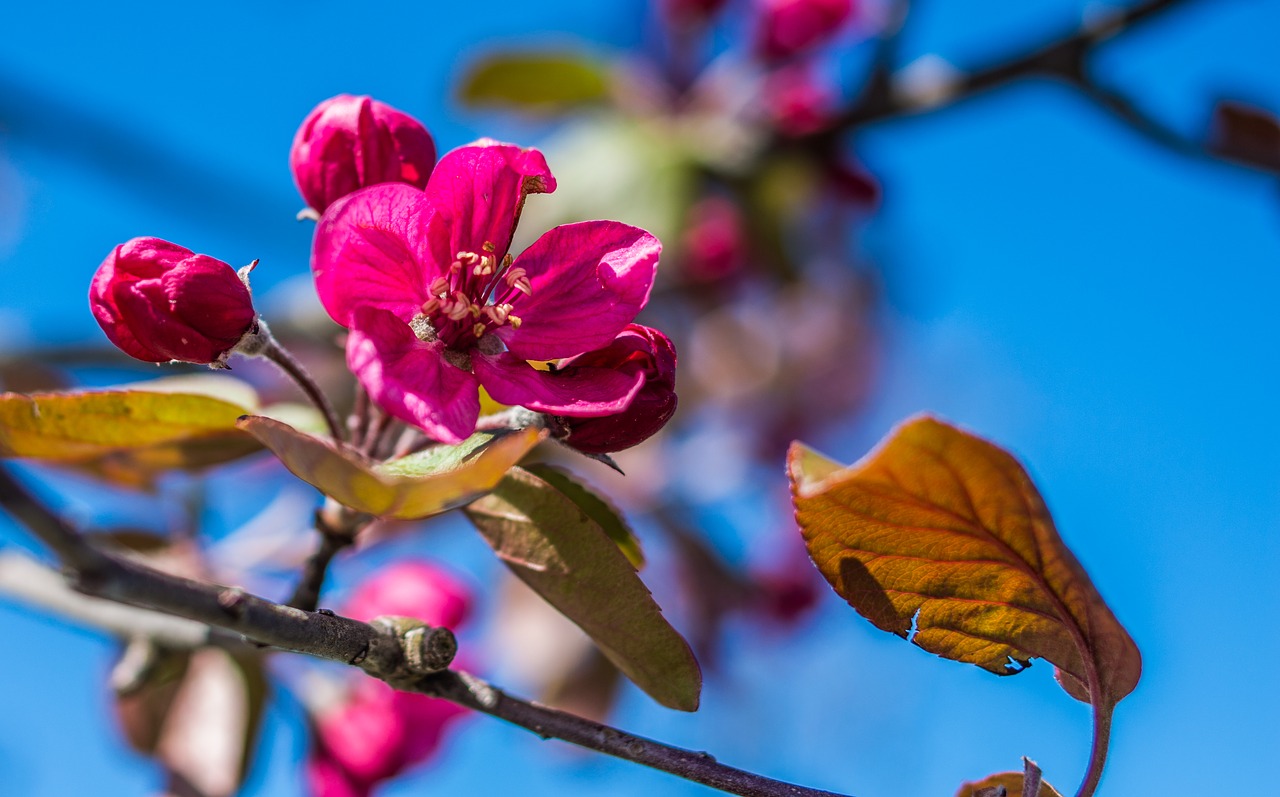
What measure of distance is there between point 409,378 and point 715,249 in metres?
2.96

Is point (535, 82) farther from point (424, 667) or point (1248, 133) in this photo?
point (424, 667)

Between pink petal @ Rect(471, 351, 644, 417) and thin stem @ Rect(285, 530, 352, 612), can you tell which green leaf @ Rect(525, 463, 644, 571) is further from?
thin stem @ Rect(285, 530, 352, 612)

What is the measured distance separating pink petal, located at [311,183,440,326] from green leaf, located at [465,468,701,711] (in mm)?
237

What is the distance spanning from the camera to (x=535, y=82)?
3488 millimetres

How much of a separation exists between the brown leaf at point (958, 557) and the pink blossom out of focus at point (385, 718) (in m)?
1.10

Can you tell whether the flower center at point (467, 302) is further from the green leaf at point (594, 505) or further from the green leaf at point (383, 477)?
the green leaf at point (383, 477)

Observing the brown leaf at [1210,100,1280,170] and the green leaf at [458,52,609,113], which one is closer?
the brown leaf at [1210,100,1280,170]

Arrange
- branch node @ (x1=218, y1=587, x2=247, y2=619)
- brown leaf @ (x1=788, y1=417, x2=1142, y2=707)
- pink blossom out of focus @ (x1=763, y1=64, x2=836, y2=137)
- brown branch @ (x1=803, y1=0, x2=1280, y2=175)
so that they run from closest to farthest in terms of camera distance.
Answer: branch node @ (x1=218, y1=587, x2=247, y2=619) → brown leaf @ (x1=788, y1=417, x2=1142, y2=707) → brown branch @ (x1=803, y1=0, x2=1280, y2=175) → pink blossom out of focus @ (x1=763, y1=64, x2=836, y2=137)

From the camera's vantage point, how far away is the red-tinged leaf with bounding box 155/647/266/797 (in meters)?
2.05

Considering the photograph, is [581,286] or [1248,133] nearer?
[581,286]

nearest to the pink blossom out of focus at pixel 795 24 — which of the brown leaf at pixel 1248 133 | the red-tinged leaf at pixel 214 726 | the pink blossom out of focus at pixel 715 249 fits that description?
the pink blossom out of focus at pixel 715 249

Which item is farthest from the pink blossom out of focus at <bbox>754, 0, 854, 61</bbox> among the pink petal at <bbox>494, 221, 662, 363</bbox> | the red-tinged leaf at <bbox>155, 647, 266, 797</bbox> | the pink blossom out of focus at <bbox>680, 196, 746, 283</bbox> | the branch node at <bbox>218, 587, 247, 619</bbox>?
the branch node at <bbox>218, 587, 247, 619</bbox>

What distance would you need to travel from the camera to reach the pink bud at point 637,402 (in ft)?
3.57

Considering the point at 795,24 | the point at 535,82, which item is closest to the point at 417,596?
the point at 535,82
